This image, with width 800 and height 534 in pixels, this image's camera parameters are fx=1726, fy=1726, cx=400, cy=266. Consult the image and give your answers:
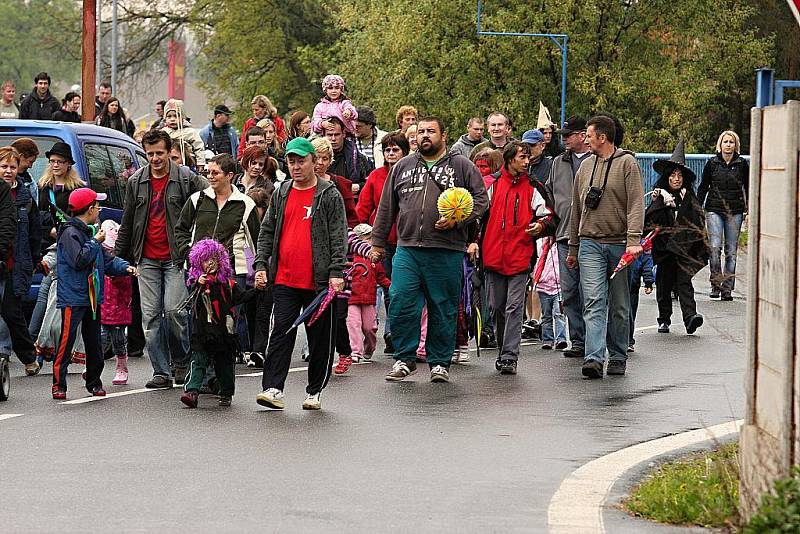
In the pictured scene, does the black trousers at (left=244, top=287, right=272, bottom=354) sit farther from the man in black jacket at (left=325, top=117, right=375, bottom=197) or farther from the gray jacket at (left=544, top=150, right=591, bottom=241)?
the gray jacket at (left=544, top=150, right=591, bottom=241)

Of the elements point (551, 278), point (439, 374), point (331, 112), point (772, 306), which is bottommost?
point (439, 374)

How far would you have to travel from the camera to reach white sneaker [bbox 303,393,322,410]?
11570 mm

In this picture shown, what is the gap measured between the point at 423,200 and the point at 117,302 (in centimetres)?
283

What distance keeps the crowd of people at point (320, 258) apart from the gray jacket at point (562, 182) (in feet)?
0.07

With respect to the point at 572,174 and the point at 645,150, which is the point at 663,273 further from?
the point at 645,150

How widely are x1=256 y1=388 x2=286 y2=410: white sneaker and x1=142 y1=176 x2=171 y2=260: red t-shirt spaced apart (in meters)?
1.99

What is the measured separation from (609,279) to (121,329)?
393cm

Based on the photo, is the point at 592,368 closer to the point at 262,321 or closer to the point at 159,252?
the point at 262,321

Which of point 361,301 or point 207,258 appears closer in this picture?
point 207,258

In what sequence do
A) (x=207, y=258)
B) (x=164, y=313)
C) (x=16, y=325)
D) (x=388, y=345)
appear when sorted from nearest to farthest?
(x=207, y=258)
(x=164, y=313)
(x=16, y=325)
(x=388, y=345)

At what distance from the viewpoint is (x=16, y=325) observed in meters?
14.1

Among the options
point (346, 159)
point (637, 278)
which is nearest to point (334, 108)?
point (346, 159)

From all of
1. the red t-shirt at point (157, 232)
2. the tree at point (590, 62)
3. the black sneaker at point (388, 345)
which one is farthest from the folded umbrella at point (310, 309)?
the tree at point (590, 62)

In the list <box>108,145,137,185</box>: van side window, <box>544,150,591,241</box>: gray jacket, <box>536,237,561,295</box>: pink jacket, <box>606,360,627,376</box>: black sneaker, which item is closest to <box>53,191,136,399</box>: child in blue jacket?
<box>606,360,627,376</box>: black sneaker
